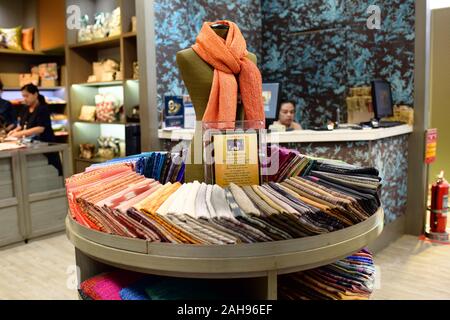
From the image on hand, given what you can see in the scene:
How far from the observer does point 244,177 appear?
1.62m

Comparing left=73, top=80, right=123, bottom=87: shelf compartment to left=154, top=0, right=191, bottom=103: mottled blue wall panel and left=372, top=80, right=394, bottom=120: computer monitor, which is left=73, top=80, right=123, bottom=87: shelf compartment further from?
left=372, top=80, right=394, bottom=120: computer monitor

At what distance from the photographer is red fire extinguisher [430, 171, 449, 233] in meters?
4.57

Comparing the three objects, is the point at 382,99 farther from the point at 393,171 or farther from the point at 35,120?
the point at 35,120

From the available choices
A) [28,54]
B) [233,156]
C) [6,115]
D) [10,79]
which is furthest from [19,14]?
[233,156]

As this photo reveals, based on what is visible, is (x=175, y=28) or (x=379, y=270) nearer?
(x=379, y=270)

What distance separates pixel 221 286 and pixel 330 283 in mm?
382

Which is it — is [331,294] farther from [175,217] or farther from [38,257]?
[38,257]

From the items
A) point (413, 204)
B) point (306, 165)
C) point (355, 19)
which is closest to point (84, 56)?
point (355, 19)

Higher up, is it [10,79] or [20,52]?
[20,52]

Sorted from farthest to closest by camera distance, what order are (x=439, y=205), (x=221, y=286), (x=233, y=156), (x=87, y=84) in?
(x=87, y=84), (x=439, y=205), (x=233, y=156), (x=221, y=286)

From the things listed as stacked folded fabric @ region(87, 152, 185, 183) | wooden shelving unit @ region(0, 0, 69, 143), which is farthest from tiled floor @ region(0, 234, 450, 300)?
wooden shelving unit @ region(0, 0, 69, 143)

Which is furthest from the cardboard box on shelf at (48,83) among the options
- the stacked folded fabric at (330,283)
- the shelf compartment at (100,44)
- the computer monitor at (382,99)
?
the stacked folded fabric at (330,283)

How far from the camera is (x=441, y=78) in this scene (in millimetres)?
6609

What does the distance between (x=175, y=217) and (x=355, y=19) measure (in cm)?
445
